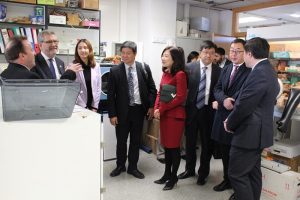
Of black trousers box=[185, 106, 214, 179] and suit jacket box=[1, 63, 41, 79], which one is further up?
suit jacket box=[1, 63, 41, 79]

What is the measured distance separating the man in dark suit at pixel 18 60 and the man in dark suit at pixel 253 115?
1.47m

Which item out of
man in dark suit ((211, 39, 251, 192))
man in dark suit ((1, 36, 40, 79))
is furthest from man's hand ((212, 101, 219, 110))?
man in dark suit ((1, 36, 40, 79))

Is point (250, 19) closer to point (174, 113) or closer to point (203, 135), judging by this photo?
point (203, 135)

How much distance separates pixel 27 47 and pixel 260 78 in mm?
1658

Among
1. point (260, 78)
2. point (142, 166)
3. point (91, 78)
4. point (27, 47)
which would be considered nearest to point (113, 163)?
point (142, 166)

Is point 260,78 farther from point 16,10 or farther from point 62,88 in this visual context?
point 16,10

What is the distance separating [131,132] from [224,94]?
1152mm

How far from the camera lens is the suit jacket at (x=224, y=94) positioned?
95.1 inches

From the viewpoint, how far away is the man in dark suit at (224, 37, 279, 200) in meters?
1.95

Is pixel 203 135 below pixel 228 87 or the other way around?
below

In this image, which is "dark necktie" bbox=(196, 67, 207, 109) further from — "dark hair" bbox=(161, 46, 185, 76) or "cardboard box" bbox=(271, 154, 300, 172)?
"cardboard box" bbox=(271, 154, 300, 172)

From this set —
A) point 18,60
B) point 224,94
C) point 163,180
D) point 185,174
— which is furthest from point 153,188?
point 18,60

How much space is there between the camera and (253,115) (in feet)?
6.55

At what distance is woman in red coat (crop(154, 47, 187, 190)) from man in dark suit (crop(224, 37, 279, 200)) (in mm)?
593
